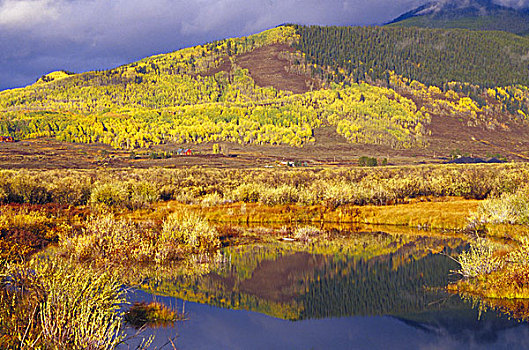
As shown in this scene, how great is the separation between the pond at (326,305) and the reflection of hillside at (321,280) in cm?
3

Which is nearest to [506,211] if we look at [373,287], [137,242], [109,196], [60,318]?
[373,287]

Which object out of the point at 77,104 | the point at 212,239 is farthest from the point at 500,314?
the point at 77,104

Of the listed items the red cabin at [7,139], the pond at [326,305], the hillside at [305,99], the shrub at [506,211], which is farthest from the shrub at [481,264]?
the red cabin at [7,139]

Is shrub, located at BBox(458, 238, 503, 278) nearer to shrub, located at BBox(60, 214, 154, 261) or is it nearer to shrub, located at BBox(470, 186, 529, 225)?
shrub, located at BBox(470, 186, 529, 225)

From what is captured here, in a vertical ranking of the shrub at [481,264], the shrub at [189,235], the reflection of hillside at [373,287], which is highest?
the shrub at [189,235]

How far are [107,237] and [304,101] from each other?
10771 centimetres

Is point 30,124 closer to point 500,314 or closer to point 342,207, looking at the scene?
point 342,207

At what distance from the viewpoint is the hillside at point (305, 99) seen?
10212 cm

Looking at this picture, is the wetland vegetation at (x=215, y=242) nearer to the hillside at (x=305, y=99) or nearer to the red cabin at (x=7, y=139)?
the hillside at (x=305, y=99)

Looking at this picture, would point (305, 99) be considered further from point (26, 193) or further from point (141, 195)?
point (26, 193)

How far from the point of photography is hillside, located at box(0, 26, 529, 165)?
335ft

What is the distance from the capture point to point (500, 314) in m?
12.5

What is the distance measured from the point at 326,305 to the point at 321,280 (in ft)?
7.51

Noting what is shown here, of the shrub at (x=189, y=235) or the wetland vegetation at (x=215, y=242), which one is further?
the shrub at (x=189, y=235)
